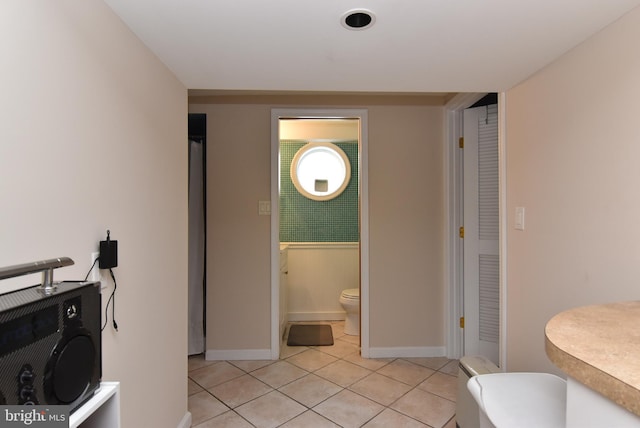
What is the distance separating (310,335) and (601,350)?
2.86 meters

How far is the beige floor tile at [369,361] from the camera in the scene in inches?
101

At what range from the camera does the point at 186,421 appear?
5.86 feet

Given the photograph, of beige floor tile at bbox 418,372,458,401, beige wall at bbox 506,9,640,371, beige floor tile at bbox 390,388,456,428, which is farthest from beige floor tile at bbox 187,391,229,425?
beige wall at bbox 506,9,640,371

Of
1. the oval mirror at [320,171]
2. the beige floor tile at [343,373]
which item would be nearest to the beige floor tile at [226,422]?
the beige floor tile at [343,373]

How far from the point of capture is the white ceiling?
1.10 meters

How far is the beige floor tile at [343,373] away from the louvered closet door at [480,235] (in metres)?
0.95

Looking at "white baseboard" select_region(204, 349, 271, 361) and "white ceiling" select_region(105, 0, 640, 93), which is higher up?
"white ceiling" select_region(105, 0, 640, 93)

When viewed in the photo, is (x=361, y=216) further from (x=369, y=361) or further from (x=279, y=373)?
(x=279, y=373)

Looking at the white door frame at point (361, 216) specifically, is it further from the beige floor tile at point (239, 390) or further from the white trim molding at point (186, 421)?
the white trim molding at point (186, 421)

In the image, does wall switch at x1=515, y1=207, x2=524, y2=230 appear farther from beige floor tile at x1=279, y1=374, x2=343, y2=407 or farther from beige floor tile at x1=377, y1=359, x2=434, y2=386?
beige floor tile at x1=279, y1=374, x2=343, y2=407

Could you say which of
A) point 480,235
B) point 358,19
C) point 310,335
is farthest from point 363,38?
point 310,335

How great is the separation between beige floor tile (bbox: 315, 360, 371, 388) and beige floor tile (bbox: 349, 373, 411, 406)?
58mm

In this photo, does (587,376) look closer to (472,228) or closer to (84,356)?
(84,356)

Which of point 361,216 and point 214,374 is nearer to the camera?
point 214,374
